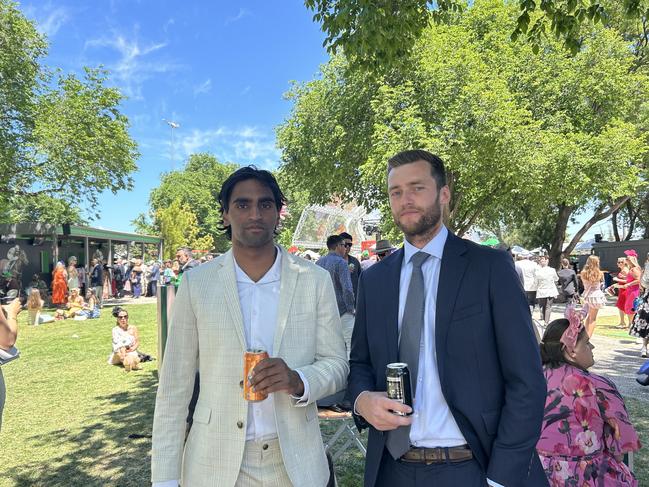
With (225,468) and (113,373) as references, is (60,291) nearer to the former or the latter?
(113,373)

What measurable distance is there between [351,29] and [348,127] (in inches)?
525

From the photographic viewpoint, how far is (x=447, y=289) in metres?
1.77

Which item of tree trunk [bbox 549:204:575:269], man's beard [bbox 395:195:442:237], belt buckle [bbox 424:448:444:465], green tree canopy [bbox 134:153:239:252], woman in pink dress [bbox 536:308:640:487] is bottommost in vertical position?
woman in pink dress [bbox 536:308:640:487]

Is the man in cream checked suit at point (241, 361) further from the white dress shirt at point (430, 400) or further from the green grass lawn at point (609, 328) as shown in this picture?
the green grass lawn at point (609, 328)

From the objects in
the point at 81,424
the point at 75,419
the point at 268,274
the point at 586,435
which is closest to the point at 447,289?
the point at 268,274

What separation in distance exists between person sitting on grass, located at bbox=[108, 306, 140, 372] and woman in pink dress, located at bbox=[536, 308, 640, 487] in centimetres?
785

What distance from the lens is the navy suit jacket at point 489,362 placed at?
162 cm

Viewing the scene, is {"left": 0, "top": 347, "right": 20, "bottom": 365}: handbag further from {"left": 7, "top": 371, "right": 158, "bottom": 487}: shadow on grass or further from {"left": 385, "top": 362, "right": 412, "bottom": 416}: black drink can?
{"left": 385, "top": 362, "right": 412, "bottom": 416}: black drink can

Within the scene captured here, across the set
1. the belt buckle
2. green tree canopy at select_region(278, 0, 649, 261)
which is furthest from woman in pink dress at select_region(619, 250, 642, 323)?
the belt buckle

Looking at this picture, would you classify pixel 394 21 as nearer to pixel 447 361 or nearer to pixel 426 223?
pixel 426 223

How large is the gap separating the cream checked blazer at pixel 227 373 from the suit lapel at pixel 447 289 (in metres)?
0.44

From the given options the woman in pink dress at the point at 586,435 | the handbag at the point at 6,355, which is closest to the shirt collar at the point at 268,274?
the woman in pink dress at the point at 586,435

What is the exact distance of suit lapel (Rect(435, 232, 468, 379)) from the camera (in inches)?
68.0

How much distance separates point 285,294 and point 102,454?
4236 millimetres
